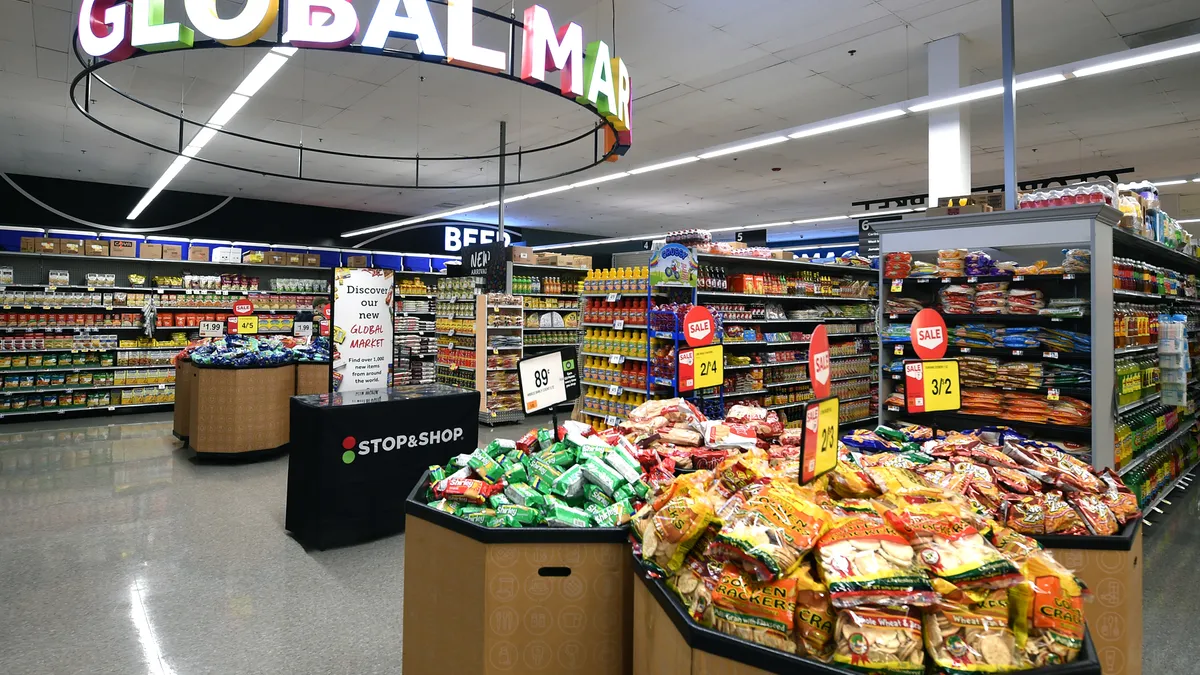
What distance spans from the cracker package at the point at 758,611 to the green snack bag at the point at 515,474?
3.37ft

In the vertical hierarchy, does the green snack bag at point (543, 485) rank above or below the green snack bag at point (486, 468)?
below

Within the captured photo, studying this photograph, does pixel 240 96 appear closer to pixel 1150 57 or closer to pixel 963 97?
pixel 963 97

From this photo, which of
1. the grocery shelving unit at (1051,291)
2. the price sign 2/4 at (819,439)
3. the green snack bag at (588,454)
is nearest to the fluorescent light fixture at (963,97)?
the grocery shelving unit at (1051,291)

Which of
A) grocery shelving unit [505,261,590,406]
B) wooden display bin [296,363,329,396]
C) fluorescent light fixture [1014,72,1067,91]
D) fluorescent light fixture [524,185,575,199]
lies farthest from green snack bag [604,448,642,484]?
fluorescent light fixture [524,185,575,199]

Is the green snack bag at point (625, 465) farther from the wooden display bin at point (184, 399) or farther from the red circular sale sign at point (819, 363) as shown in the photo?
the wooden display bin at point (184, 399)

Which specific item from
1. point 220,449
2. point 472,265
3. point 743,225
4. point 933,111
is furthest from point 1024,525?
point 743,225

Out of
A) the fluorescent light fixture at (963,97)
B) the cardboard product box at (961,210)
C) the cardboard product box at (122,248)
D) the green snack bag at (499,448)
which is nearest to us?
the green snack bag at (499,448)

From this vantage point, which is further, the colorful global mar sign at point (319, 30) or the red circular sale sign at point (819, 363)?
the colorful global mar sign at point (319, 30)

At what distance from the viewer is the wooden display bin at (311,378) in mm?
6918

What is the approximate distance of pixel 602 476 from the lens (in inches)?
82.8

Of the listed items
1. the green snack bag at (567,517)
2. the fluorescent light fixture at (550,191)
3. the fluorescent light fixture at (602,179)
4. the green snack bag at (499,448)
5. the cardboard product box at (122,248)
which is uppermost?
the fluorescent light fixture at (550,191)

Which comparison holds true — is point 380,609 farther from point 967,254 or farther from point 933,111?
point 933,111

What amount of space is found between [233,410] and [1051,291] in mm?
7258

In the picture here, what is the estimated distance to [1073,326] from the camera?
428 centimetres
